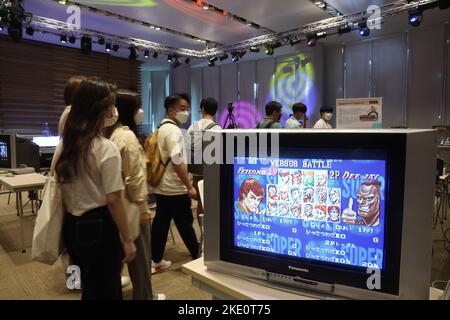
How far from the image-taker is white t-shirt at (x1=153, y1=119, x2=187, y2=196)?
2.47 meters

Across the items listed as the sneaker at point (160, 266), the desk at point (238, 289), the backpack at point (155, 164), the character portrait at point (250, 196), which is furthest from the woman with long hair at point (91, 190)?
the sneaker at point (160, 266)

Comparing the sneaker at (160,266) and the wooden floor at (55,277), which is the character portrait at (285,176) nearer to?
the wooden floor at (55,277)

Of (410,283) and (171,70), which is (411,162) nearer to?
(410,283)

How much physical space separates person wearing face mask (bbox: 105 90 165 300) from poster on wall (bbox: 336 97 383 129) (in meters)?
1.11

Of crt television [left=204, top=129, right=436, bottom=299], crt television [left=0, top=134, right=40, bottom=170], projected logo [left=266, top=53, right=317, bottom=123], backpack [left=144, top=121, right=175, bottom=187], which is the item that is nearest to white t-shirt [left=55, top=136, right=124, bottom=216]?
crt television [left=204, top=129, right=436, bottom=299]

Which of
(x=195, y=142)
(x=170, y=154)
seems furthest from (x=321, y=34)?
(x=170, y=154)

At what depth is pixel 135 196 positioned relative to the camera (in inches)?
71.4

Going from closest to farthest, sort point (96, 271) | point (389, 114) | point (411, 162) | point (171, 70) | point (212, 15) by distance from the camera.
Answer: point (411, 162) → point (96, 271) → point (212, 15) → point (389, 114) → point (171, 70)

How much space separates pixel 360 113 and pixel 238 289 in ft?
3.25

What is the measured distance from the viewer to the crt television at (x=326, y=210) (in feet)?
2.89

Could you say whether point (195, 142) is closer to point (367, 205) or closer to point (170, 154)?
point (170, 154)

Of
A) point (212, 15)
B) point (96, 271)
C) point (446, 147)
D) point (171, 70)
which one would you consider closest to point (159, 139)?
point (96, 271)

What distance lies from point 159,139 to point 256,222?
1.62m

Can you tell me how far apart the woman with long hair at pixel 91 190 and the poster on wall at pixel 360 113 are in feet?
3.54
